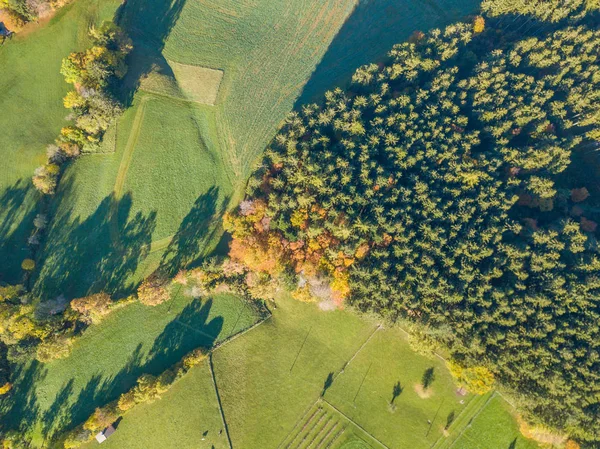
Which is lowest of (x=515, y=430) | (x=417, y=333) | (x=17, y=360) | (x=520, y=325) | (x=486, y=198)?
(x=17, y=360)

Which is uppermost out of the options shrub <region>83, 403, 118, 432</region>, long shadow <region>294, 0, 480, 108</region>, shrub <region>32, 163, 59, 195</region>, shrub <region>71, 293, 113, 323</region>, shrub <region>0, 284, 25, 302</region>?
long shadow <region>294, 0, 480, 108</region>

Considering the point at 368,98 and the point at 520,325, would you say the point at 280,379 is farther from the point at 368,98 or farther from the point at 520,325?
the point at 368,98

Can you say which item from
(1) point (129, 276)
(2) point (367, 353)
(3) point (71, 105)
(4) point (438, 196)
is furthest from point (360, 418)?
(3) point (71, 105)

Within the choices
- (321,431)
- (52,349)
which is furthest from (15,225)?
(321,431)

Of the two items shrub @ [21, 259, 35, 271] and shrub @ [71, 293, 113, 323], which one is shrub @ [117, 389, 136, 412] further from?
shrub @ [21, 259, 35, 271]

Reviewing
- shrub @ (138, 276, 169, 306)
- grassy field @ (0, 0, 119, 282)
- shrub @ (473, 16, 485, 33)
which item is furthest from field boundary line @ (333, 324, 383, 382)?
grassy field @ (0, 0, 119, 282)

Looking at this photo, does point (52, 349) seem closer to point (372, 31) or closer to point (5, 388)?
point (5, 388)

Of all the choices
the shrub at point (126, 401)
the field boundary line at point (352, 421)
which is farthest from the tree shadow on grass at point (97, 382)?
the field boundary line at point (352, 421)
